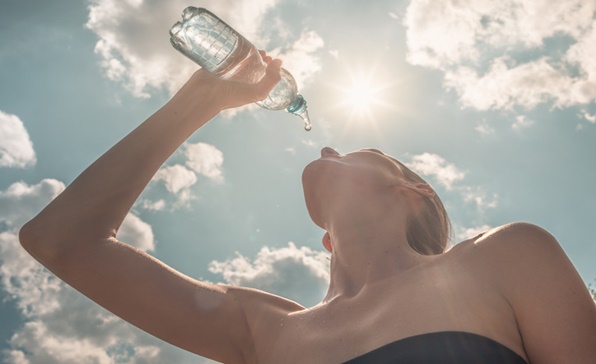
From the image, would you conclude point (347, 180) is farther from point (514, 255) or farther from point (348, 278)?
point (514, 255)

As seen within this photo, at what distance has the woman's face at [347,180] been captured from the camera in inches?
117

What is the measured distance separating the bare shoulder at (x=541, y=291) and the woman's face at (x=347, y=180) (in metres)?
1.00

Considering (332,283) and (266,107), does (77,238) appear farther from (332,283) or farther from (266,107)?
(266,107)

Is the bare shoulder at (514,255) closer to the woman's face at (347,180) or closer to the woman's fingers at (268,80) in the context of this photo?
the woman's face at (347,180)

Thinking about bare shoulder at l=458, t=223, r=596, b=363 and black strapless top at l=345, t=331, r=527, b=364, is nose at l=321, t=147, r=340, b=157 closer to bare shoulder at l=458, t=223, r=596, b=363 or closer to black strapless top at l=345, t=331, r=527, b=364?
bare shoulder at l=458, t=223, r=596, b=363

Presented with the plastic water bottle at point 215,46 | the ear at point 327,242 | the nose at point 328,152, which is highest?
the plastic water bottle at point 215,46

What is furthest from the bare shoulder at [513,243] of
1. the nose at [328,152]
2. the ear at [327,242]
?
the nose at [328,152]

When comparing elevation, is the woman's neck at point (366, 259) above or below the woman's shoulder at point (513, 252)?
above

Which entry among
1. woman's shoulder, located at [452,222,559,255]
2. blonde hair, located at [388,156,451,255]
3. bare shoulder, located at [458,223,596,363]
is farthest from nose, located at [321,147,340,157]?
bare shoulder, located at [458,223,596,363]

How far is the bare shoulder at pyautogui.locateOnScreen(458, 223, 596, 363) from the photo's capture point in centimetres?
179

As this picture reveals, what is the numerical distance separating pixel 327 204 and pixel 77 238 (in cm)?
148

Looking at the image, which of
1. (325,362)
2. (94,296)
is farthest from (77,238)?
(325,362)

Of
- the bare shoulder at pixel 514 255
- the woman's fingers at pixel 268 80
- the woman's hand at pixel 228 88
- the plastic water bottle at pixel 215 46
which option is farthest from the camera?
the plastic water bottle at pixel 215 46

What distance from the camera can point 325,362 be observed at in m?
2.07
